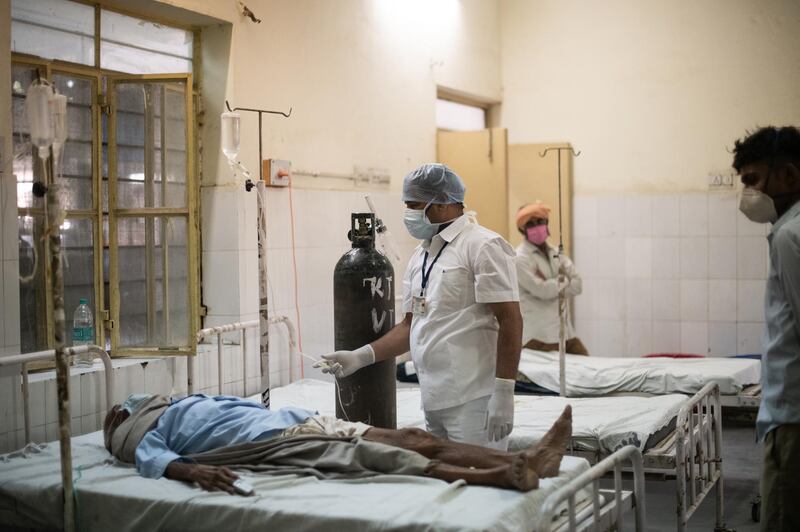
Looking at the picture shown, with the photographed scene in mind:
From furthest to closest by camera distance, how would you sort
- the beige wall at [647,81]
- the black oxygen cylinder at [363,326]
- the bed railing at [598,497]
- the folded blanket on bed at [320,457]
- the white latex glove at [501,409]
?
the beige wall at [647,81], the black oxygen cylinder at [363,326], the white latex glove at [501,409], the folded blanket on bed at [320,457], the bed railing at [598,497]

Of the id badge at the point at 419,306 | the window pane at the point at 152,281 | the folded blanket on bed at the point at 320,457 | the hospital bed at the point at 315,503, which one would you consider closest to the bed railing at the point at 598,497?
the hospital bed at the point at 315,503

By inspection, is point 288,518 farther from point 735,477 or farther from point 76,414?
point 735,477

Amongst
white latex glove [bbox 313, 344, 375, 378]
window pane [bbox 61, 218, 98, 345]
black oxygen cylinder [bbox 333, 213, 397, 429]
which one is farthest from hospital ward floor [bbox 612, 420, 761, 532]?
window pane [bbox 61, 218, 98, 345]

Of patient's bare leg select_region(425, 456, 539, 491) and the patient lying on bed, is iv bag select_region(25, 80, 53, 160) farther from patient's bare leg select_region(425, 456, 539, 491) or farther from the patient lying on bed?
patient's bare leg select_region(425, 456, 539, 491)

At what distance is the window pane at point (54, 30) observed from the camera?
4477mm

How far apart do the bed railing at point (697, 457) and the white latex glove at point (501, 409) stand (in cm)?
83

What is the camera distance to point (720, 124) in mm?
7816

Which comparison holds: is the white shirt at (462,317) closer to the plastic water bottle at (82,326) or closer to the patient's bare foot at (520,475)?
the patient's bare foot at (520,475)

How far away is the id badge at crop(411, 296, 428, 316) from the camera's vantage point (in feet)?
11.8

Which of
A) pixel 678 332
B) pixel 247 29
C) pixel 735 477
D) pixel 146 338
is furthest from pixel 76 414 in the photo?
pixel 678 332

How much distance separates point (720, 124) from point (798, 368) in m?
5.65

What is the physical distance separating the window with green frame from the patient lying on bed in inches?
45.3

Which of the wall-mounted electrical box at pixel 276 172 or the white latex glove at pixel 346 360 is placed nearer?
the white latex glove at pixel 346 360

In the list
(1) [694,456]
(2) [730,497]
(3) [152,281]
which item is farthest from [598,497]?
(3) [152,281]
